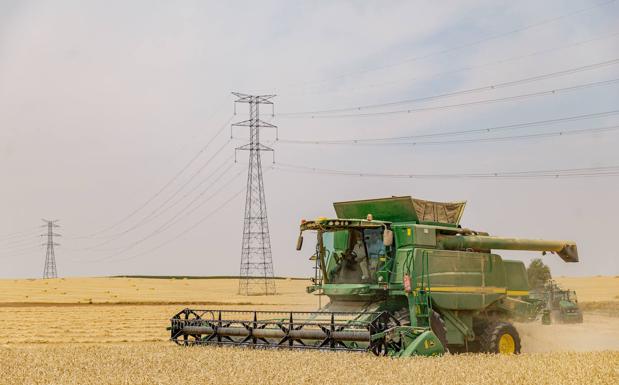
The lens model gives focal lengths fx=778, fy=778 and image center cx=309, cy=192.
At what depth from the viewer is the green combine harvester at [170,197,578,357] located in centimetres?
1579

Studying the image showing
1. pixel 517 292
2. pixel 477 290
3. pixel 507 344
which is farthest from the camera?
pixel 517 292

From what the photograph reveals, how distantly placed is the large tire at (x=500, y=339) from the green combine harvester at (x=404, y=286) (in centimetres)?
2

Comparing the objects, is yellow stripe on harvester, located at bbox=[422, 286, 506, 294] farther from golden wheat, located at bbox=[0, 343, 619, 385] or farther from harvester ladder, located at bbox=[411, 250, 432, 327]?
golden wheat, located at bbox=[0, 343, 619, 385]

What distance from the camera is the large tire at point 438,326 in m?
15.9

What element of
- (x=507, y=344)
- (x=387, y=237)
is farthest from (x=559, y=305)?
(x=387, y=237)

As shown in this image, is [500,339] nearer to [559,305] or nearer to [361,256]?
[361,256]

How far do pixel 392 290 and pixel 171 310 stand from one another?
882 inches

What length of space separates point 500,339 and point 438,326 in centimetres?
160

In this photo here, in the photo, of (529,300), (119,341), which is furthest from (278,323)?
(119,341)

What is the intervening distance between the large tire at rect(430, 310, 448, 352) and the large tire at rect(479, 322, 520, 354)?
1063mm

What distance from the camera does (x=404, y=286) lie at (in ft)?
51.9

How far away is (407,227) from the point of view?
16.4 m

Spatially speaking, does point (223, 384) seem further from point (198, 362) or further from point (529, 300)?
point (529, 300)

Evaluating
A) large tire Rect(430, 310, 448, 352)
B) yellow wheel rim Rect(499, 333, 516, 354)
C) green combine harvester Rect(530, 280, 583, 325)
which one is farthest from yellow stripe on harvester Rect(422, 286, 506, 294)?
green combine harvester Rect(530, 280, 583, 325)
